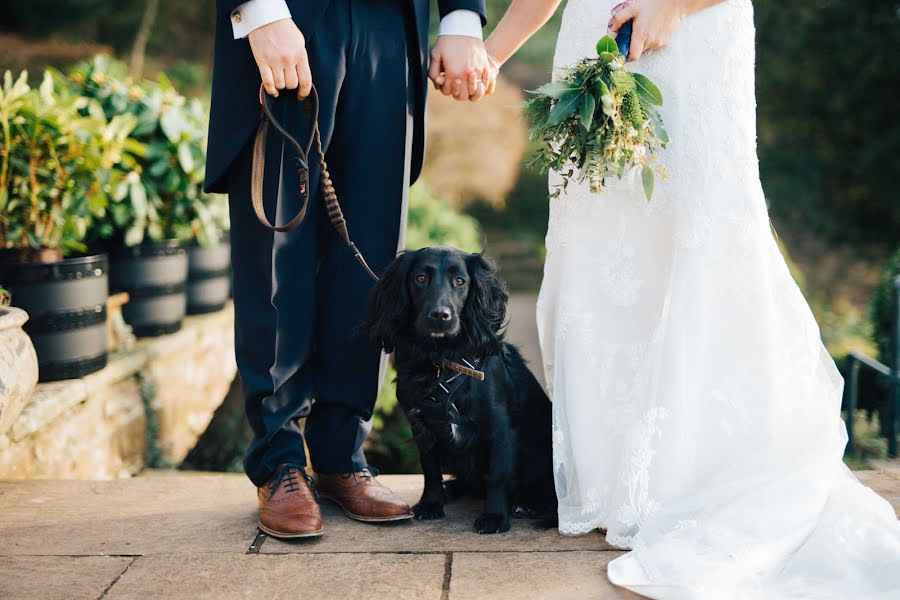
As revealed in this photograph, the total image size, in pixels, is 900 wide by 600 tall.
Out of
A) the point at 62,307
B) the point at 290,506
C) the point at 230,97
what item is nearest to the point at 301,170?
the point at 230,97

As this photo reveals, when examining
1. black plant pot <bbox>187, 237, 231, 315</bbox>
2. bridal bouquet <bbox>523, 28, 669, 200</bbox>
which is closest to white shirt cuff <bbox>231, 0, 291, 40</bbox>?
bridal bouquet <bbox>523, 28, 669, 200</bbox>

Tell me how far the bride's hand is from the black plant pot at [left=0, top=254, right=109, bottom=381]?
217 cm

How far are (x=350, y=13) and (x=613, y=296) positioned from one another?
107cm

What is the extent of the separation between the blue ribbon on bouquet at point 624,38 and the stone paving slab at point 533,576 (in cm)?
132

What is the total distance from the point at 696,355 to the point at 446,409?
2.30ft

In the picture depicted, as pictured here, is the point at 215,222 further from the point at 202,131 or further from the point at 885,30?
the point at 885,30

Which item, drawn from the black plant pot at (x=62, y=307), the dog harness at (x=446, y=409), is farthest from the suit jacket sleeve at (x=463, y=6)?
the black plant pot at (x=62, y=307)

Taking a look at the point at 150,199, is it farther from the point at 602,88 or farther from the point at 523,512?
the point at 602,88

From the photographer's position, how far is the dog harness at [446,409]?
8.30ft

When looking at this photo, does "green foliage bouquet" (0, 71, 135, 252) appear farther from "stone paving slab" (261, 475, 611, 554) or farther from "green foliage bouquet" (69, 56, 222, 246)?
"stone paving slab" (261, 475, 611, 554)

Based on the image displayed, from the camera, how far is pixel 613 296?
2541 mm

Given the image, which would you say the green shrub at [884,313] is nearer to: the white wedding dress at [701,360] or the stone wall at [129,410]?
the white wedding dress at [701,360]

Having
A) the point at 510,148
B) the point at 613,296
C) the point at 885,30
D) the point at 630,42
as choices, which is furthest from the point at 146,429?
the point at 885,30

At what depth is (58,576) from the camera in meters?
2.23
